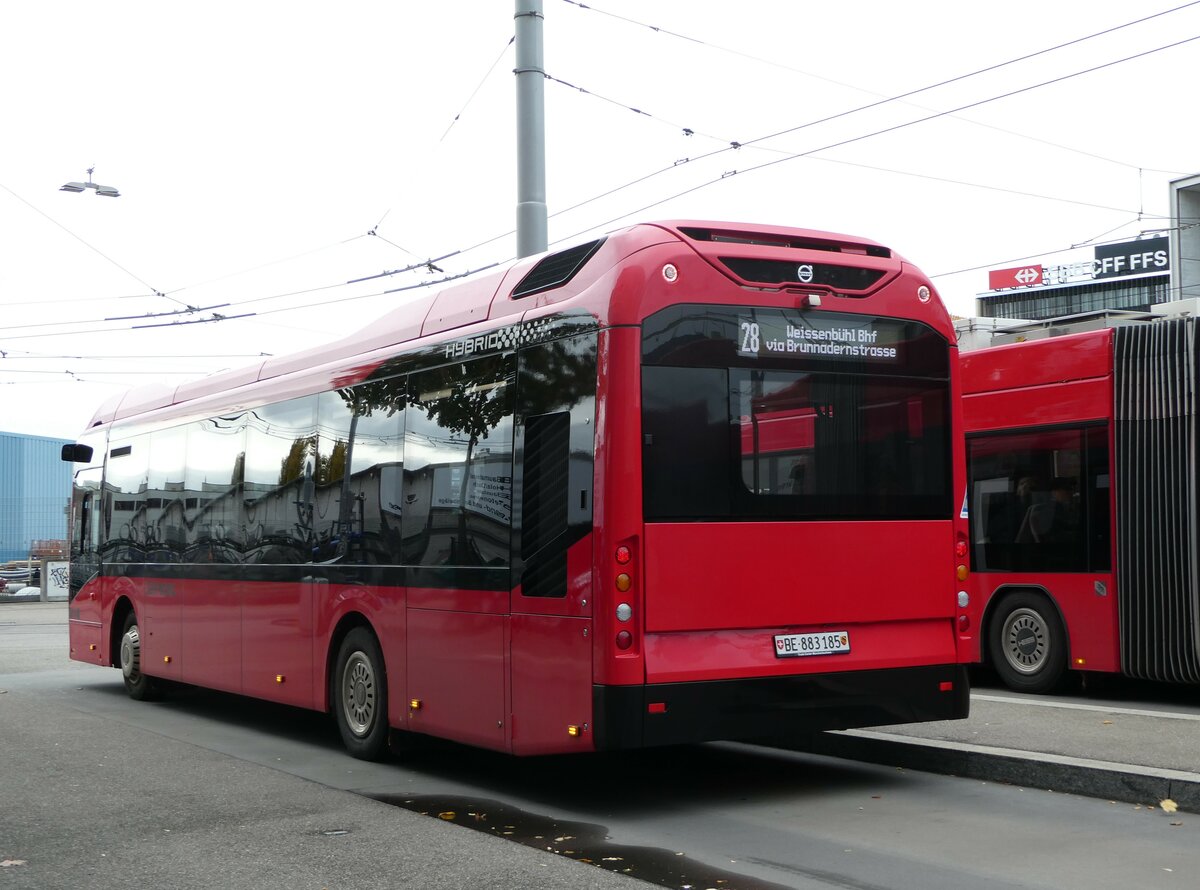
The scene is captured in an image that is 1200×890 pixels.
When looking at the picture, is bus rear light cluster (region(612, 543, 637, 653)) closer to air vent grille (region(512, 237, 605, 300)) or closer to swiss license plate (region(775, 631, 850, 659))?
swiss license plate (region(775, 631, 850, 659))

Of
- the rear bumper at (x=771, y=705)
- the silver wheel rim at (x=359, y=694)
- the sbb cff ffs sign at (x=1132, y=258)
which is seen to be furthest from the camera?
the sbb cff ffs sign at (x=1132, y=258)

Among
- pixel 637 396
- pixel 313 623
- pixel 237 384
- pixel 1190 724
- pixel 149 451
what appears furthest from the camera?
pixel 149 451

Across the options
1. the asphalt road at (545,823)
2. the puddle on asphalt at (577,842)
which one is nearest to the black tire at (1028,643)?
the asphalt road at (545,823)

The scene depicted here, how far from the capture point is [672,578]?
7.83 metres

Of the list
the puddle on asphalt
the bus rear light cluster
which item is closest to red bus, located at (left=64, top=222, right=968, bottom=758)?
the bus rear light cluster

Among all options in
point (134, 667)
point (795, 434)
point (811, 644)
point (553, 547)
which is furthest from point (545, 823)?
point (134, 667)

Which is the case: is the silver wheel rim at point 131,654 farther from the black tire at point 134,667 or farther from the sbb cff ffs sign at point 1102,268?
the sbb cff ffs sign at point 1102,268

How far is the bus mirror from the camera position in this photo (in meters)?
16.8

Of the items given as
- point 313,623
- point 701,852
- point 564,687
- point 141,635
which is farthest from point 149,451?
point 701,852

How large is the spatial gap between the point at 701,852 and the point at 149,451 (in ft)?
31.4

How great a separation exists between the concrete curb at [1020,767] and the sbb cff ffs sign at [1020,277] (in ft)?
372

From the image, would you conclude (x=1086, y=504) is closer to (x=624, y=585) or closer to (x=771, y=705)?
(x=771, y=705)

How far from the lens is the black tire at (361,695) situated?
398 inches

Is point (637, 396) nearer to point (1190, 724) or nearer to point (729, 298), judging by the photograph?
point (729, 298)
